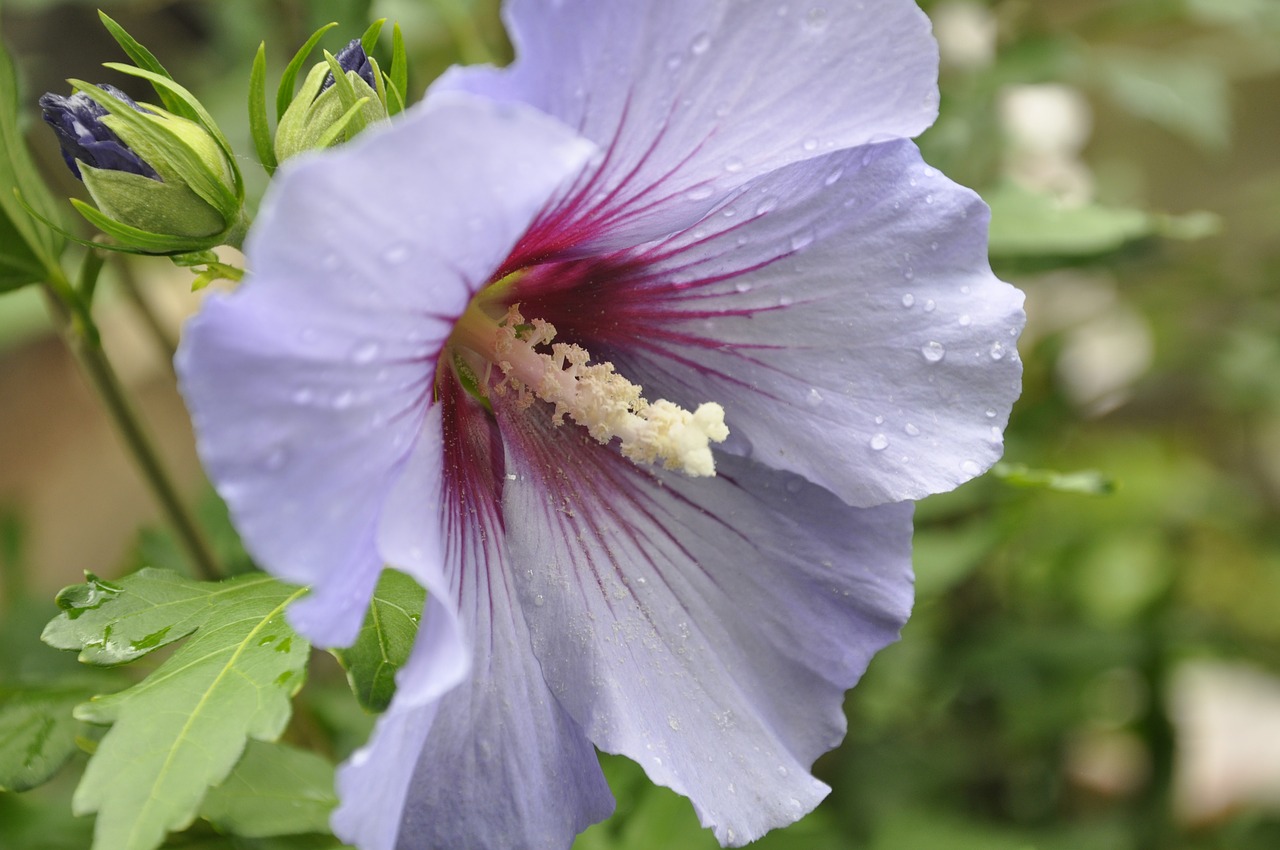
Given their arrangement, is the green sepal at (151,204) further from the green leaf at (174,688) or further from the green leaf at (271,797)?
the green leaf at (271,797)

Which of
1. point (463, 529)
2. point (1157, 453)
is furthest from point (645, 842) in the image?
point (1157, 453)

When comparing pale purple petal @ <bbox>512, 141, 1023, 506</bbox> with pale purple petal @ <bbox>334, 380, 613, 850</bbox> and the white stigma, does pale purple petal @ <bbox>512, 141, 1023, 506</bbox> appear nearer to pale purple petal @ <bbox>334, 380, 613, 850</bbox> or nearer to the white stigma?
the white stigma

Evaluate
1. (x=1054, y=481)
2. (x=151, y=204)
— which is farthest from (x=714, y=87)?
(x=1054, y=481)

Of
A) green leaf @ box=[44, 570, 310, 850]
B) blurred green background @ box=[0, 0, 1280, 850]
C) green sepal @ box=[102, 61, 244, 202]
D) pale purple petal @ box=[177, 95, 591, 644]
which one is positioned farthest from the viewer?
blurred green background @ box=[0, 0, 1280, 850]

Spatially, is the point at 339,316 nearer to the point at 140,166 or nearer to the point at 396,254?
the point at 396,254

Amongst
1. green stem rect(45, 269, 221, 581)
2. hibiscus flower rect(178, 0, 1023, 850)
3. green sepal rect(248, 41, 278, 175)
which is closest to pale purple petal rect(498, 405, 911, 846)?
hibiscus flower rect(178, 0, 1023, 850)

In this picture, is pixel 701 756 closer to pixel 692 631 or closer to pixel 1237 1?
pixel 692 631
